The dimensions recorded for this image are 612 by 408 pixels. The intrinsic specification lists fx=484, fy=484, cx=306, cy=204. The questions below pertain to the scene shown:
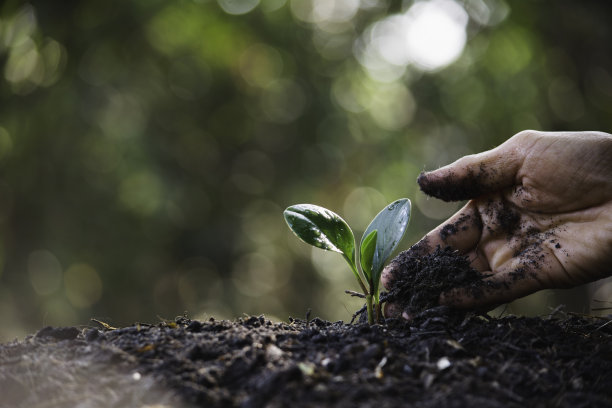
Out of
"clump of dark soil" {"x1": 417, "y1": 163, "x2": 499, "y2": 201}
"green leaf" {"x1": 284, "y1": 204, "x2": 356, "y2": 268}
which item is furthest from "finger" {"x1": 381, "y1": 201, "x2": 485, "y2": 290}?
"green leaf" {"x1": 284, "y1": 204, "x2": 356, "y2": 268}

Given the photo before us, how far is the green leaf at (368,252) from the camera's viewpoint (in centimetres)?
193

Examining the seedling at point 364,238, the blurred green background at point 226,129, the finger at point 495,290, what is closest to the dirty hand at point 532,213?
the finger at point 495,290

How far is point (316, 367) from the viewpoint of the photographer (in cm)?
140

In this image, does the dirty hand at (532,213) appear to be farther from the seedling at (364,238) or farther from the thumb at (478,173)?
the seedling at (364,238)

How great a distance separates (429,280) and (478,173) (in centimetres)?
58

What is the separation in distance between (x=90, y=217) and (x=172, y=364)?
8534 mm

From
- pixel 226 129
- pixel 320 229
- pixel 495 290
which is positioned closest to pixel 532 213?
pixel 495 290

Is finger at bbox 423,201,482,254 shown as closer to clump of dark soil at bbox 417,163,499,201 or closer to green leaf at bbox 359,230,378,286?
clump of dark soil at bbox 417,163,499,201

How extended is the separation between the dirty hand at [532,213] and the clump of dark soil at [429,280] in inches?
1.6

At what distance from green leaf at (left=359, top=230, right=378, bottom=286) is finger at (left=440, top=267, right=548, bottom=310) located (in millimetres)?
306

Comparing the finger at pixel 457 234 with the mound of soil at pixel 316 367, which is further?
the finger at pixel 457 234

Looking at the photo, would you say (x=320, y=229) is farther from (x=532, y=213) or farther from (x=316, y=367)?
(x=532, y=213)

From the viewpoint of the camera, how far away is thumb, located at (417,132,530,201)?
7.16 feet

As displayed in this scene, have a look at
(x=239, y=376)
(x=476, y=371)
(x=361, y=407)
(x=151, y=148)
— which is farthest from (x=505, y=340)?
(x=151, y=148)
